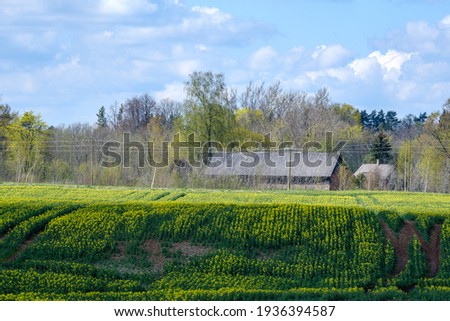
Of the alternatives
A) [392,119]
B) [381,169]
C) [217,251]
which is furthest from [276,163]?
[392,119]

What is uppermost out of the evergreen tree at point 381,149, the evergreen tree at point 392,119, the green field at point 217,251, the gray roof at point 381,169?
the evergreen tree at point 392,119

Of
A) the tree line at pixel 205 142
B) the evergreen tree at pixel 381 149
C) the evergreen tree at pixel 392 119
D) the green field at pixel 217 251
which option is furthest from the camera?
the evergreen tree at pixel 392 119

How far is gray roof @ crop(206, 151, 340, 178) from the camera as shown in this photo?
5682 centimetres

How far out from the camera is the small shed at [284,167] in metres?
55.9

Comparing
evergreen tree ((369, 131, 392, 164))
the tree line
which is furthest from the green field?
evergreen tree ((369, 131, 392, 164))

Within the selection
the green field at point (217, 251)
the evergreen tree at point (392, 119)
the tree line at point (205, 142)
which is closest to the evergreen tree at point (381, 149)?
the tree line at point (205, 142)

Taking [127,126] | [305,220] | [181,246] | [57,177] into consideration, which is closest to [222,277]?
[181,246]

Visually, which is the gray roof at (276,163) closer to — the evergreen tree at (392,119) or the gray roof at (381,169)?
the gray roof at (381,169)

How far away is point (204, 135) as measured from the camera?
59875 millimetres

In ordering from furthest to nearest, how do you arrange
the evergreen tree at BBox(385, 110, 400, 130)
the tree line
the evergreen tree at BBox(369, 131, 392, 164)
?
the evergreen tree at BBox(385, 110, 400, 130)
the evergreen tree at BBox(369, 131, 392, 164)
the tree line

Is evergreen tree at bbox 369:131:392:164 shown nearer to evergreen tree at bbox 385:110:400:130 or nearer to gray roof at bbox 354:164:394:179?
gray roof at bbox 354:164:394:179

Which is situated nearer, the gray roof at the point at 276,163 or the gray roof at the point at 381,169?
the gray roof at the point at 276,163

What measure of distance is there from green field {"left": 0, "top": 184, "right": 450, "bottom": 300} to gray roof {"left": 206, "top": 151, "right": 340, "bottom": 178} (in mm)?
27312

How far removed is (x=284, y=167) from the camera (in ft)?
189
